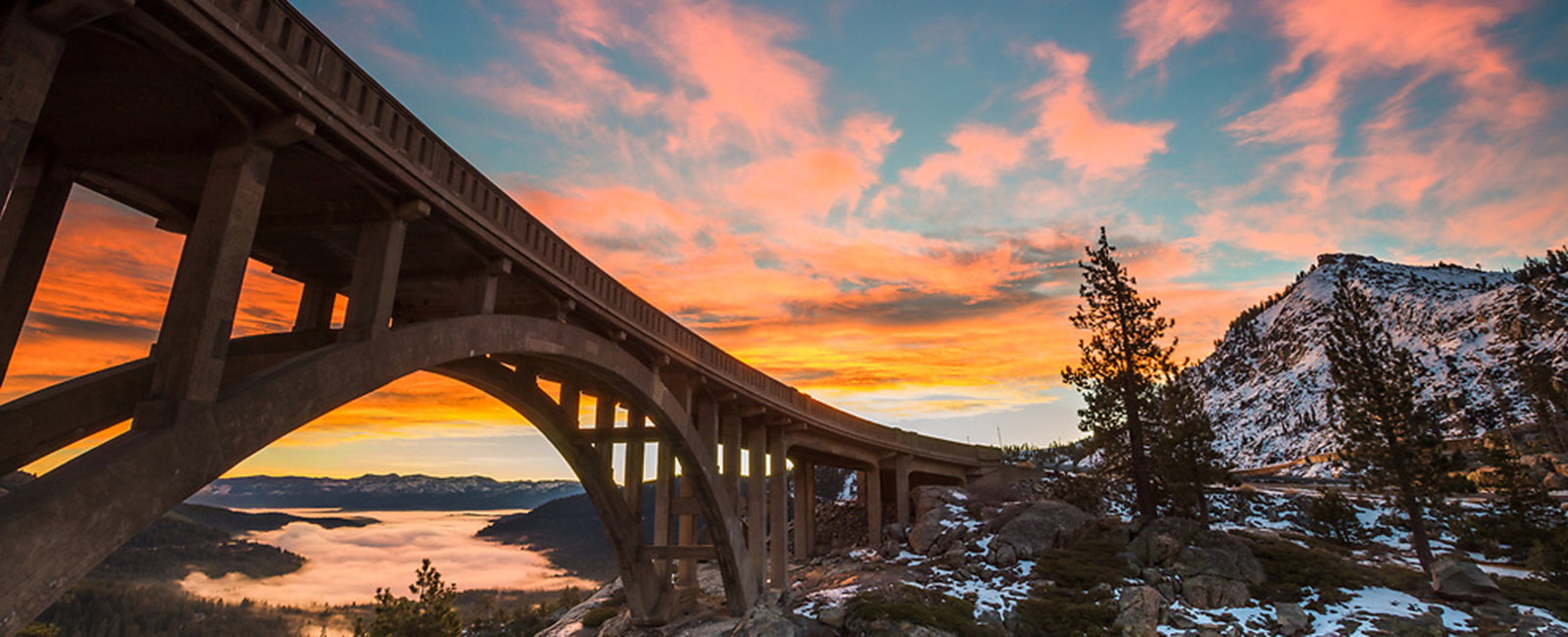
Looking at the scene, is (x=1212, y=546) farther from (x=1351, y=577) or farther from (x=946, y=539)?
(x=946, y=539)

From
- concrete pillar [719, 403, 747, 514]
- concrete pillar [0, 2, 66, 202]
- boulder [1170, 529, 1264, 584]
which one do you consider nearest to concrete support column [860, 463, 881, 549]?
concrete pillar [719, 403, 747, 514]

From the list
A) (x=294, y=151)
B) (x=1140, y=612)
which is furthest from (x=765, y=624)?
(x=294, y=151)

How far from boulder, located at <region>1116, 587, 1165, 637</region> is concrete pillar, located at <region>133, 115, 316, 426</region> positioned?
24766mm

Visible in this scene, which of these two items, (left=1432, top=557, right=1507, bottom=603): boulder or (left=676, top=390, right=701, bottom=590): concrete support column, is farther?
(left=676, top=390, right=701, bottom=590): concrete support column

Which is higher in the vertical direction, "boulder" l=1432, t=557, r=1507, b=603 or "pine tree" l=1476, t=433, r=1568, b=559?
"pine tree" l=1476, t=433, r=1568, b=559

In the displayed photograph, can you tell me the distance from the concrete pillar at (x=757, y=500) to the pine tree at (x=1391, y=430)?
2749cm

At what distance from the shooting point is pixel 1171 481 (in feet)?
113

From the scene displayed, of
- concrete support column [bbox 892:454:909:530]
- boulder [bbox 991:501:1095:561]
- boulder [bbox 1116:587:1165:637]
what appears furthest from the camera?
concrete support column [bbox 892:454:909:530]

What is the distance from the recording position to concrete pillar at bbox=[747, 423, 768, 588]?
30703mm

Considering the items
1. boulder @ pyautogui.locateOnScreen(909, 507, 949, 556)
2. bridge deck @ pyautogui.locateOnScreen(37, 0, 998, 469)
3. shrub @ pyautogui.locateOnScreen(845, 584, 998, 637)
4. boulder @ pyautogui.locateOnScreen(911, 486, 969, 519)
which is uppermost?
bridge deck @ pyautogui.locateOnScreen(37, 0, 998, 469)

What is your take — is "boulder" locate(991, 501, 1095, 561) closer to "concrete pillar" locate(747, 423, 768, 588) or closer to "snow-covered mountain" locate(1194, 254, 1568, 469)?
"concrete pillar" locate(747, 423, 768, 588)

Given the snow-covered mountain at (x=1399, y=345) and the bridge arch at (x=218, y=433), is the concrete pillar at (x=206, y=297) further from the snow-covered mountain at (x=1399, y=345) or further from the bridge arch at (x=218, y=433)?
the snow-covered mountain at (x=1399, y=345)

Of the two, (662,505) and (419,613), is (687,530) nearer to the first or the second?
(662,505)

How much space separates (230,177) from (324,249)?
6.11 meters
